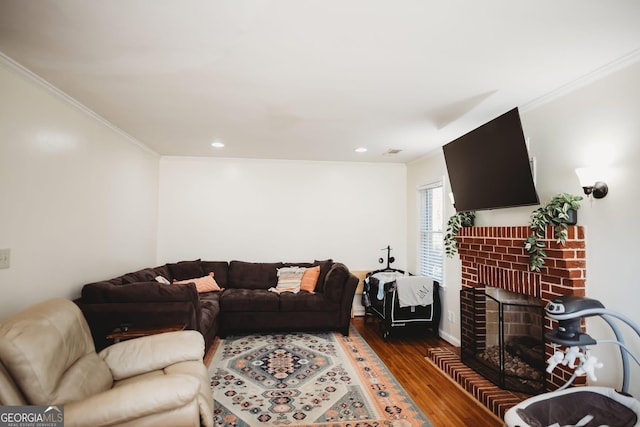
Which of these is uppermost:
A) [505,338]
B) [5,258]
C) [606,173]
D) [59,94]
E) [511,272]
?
[59,94]

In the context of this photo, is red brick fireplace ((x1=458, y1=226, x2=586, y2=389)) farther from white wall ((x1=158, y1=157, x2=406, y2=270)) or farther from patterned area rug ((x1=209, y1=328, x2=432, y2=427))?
white wall ((x1=158, y1=157, x2=406, y2=270))

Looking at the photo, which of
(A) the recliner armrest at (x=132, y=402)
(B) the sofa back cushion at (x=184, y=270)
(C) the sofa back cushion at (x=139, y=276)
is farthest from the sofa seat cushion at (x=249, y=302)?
(A) the recliner armrest at (x=132, y=402)

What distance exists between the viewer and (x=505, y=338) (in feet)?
10.2

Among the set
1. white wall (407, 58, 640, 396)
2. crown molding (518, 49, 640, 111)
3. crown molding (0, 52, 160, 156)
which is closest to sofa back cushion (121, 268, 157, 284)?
crown molding (0, 52, 160, 156)

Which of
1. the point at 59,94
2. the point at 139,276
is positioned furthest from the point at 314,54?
the point at 139,276

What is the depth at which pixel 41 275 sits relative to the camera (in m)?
2.67

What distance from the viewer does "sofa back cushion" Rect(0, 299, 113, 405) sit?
5.18 ft

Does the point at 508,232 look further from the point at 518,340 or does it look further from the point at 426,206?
the point at 426,206

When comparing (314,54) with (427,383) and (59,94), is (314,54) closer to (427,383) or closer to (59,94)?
(59,94)

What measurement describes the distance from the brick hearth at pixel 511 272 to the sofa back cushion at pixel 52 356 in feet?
8.89

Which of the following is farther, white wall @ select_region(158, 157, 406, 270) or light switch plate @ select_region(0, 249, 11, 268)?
white wall @ select_region(158, 157, 406, 270)

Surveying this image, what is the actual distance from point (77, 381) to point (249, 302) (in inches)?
102

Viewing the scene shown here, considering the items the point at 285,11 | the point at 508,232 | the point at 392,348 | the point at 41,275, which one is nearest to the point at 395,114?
the point at 508,232

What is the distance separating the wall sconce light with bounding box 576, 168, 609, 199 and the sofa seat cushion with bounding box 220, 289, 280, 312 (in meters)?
3.37
